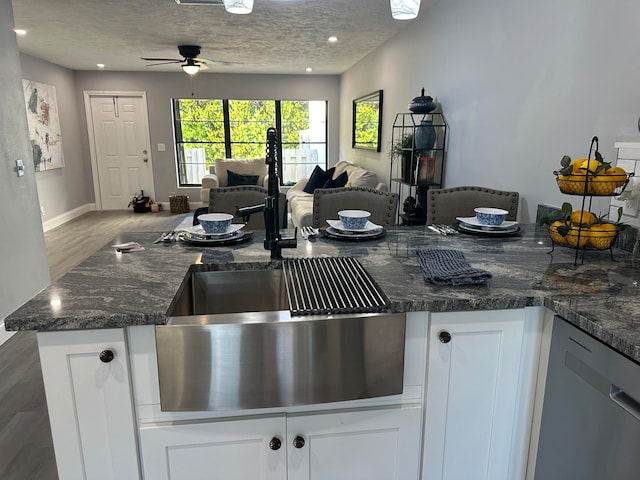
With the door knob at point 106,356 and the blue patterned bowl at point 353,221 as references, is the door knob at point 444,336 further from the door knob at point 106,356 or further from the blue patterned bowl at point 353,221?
the door knob at point 106,356

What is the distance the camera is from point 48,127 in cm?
610

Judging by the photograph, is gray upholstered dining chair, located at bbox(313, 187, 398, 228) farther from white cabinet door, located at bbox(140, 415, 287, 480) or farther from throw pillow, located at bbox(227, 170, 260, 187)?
throw pillow, located at bbox(227, 170, 260, 187)

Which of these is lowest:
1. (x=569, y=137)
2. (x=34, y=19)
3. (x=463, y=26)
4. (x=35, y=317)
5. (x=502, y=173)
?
(x=35, y=317)

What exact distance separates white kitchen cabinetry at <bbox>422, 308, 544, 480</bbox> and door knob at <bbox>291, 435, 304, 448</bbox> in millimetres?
353

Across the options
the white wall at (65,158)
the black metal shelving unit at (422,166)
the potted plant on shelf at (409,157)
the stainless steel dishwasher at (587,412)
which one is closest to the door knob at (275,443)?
the stainless steel dishwasher at (587,412)

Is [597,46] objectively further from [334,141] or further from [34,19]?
[334,141]

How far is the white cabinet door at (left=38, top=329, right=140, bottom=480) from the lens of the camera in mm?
1035

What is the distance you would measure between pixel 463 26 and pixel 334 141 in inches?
199

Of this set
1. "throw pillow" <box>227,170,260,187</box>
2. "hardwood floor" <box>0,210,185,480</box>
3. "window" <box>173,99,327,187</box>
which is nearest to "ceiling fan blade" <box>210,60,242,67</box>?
"window" <box>173,99,327,187</box>

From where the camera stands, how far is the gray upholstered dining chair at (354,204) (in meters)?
A: 2.40

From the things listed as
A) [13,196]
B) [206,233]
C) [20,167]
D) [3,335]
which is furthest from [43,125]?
[206,233]

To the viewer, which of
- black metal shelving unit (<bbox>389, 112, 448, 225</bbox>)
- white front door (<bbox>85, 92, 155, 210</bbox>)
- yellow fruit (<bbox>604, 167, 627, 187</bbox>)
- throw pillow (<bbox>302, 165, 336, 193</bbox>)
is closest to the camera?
yellow fruit (<bbox>604, 167, 627, 187</bbox>)

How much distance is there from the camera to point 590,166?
4.62 feet

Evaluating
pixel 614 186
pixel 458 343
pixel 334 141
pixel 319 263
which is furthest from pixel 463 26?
pixel 334 141
